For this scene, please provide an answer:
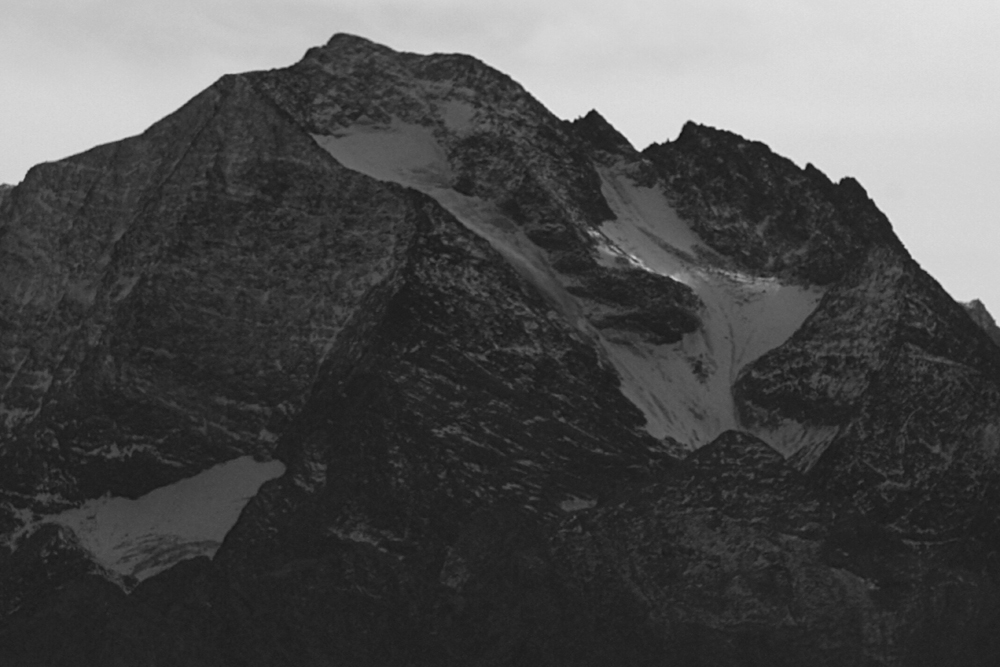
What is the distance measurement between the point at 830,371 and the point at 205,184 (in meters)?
34.1

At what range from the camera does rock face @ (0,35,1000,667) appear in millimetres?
183000

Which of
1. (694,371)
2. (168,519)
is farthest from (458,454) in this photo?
(694,371)

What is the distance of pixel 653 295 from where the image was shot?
7805 inches

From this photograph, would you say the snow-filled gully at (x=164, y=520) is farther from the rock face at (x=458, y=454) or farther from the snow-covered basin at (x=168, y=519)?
the rock face at (x=458, y=454)

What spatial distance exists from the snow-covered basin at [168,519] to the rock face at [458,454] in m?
0.19

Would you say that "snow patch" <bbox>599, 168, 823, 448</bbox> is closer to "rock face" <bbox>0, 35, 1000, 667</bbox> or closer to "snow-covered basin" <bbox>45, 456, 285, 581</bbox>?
"rock face" <bbox>0, 35, 1000, 667</bbox>

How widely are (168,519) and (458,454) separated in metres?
15.1

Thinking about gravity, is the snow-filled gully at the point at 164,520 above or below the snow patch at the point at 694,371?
below

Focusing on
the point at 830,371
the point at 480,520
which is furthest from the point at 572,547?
the point at 830,371

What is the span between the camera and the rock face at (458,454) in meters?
183

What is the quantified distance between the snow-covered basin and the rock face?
192 millimetres

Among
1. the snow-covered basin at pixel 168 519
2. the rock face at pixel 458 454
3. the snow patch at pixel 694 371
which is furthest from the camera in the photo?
the snow patch at pixel 694 371

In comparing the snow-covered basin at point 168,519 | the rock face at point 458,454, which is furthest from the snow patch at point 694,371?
the snow-covered basin at point 168,519

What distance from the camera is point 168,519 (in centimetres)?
18788
